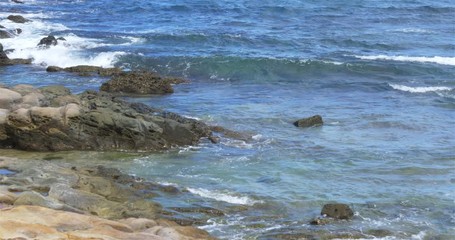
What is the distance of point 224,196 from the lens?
60.3 ft

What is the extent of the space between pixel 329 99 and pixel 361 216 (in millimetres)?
13379

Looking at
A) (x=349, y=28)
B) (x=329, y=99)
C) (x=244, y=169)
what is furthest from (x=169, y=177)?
(x=349, y=28)

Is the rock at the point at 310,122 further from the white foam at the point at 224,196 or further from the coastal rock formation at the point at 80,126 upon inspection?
the white foam at the point at 224,196

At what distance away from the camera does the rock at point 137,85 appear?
29.8 metres

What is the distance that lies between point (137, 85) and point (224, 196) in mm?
12562

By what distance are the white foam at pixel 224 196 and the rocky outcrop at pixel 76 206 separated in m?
1.35

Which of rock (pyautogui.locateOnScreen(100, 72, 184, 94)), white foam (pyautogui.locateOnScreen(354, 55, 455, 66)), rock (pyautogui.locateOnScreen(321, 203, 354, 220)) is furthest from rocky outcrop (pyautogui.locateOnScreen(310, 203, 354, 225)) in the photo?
white foam (pyautogui.locateOnScreen(354, 55, 455, 66))

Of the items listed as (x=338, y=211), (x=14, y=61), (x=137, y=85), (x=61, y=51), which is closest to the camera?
(x=338, y=211)

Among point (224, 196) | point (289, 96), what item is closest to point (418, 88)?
point (289, 96)

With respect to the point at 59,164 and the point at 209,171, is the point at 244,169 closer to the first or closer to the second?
the point at 209,171

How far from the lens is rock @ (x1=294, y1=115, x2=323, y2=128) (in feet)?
84.5

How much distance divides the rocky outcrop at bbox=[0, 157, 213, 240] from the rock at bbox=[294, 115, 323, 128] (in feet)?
27.0

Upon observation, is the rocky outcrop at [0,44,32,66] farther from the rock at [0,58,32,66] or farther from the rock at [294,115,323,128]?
the rock at [294,115,323,128]

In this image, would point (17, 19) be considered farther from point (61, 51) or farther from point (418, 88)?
point (418, 88)
